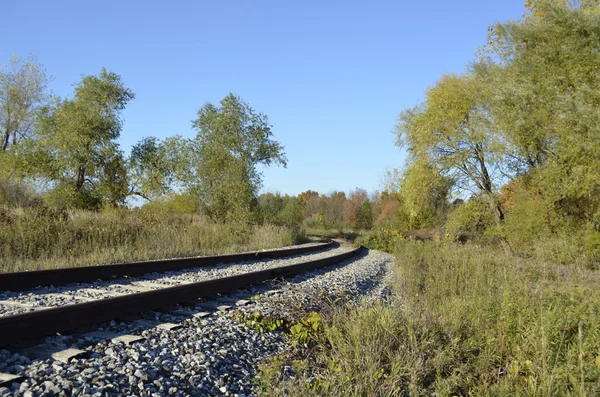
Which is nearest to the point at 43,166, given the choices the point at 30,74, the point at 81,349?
the point at 30,74

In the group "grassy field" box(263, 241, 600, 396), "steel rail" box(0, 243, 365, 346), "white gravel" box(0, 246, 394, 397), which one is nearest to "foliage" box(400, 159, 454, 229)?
"grassy field" box(263, 241, 600, 396)

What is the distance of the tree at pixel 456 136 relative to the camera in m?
27.9

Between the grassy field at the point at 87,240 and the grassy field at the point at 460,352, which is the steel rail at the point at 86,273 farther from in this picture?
the grassy field at the point at 460,352

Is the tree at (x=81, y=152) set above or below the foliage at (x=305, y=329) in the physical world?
above

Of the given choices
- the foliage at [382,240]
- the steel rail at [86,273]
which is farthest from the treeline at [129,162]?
the steel rail at [86,273]

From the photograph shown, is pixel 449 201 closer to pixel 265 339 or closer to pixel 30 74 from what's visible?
pixel 265 339

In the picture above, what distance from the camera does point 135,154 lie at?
1305 inches

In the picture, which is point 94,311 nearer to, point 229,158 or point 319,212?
point 229,158

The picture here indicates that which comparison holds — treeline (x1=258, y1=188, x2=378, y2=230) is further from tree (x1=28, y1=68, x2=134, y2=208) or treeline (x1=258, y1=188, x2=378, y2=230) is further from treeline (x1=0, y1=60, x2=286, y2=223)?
tree (x1=28, y1=68, x2=134, y2=208)

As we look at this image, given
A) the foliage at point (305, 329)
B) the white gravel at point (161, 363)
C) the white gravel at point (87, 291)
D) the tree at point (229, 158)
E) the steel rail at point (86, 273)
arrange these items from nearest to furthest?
1. the white gravel at point (161, 363)
2. the foliage at point (305, 329)
3. the white gravel at point (87, 291)
4. the steel rail at point (86, 273)
5. the tree at point (229, 158)

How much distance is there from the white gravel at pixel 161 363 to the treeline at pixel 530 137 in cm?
1335

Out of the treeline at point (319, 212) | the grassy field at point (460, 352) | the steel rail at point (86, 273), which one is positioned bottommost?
the grassy field at point (460, 352)

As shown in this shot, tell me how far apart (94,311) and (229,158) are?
23.3m

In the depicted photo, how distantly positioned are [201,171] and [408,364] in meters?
24.3
